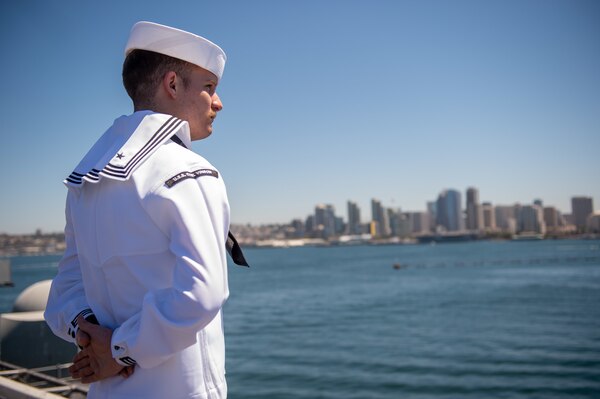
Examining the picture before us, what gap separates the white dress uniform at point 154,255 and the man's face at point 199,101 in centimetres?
12

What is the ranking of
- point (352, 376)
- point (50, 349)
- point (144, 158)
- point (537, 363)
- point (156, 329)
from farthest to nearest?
point (537, 363)
point (352, 376)
point (50, 349)
point (144, 158)
point (156, 329)

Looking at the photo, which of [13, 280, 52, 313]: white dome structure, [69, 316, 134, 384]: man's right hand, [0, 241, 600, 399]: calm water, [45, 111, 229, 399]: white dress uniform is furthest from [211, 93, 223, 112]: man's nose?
[0, 241, 600, 399]: calm water

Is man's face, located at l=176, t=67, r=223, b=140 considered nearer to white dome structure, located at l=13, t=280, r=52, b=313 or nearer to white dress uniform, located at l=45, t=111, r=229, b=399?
white dress uniform, located at l=45, t=111, r=229, b=399

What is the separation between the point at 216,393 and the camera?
155cm

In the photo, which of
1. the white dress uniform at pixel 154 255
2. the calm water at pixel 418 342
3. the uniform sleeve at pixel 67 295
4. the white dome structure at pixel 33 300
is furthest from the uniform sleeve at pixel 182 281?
the calm water at pixel 418 342

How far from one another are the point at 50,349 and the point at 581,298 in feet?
151

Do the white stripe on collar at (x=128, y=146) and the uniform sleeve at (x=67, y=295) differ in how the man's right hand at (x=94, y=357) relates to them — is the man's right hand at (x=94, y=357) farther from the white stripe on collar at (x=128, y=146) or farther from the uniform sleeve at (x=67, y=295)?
the white stripe on collar at (x=128, y=146)

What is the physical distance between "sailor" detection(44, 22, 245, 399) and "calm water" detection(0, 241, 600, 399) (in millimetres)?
19301

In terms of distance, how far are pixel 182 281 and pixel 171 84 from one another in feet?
2.10

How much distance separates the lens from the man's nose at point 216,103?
71.6 inches

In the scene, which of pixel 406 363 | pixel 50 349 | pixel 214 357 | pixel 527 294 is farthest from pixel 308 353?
pixel 527 294

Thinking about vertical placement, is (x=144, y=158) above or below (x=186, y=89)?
below

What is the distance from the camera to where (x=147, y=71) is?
5.70 feet

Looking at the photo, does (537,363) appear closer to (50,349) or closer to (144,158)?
(50,349)
